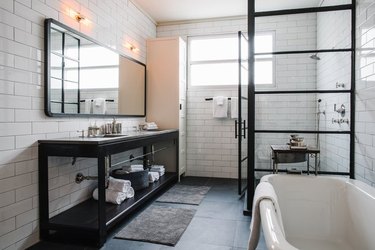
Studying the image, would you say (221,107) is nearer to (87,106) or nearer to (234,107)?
(234,107)

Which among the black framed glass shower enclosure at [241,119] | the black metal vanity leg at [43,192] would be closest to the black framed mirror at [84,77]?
the black metal vanity leg at [43,192]

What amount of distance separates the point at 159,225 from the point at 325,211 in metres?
1.47

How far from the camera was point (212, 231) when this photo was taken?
252 centimetres

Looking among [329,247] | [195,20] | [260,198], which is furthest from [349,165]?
[195,20]

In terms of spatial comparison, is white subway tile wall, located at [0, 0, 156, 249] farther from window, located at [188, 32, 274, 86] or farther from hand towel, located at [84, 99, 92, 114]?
window, located at [188, 32, 274, 86]

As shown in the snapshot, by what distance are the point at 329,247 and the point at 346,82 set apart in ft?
5.63

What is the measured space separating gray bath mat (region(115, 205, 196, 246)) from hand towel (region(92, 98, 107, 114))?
1.24 metres

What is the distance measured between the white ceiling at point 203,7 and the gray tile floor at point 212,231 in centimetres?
279

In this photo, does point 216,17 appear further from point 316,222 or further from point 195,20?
point 316,222

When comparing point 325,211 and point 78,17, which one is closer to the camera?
point 325,211

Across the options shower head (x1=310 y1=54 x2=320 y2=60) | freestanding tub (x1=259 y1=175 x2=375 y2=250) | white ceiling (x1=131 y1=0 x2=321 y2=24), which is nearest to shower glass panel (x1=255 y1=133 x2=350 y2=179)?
freestanding tub (x1=259 y1=175 x2=375 y2=250)

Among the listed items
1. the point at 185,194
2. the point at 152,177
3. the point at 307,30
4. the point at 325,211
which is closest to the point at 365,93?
the point at 325,211

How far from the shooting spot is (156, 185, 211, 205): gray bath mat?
339 cm

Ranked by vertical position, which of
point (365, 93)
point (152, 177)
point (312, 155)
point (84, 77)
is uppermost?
point (84, 77)
